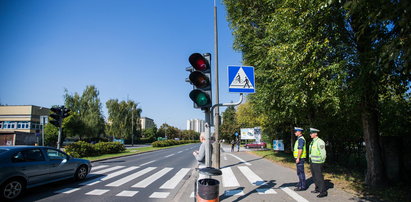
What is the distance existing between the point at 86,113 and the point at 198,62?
45342 mm

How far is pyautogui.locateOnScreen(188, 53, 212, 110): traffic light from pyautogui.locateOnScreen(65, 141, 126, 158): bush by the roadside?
1569cm

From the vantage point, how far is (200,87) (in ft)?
13.8

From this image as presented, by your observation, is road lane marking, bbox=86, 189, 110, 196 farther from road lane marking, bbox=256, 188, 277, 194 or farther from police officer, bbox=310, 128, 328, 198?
police officer, bbox=310, 128, 328, 198

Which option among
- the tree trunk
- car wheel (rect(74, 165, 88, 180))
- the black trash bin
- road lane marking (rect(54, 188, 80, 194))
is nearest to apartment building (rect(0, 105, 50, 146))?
car wheel (rect(74, 165, 88, 180))

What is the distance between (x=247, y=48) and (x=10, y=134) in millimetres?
39750

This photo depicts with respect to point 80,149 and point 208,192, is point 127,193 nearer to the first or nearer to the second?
point 208,192

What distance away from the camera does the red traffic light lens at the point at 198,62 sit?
13.9 feet

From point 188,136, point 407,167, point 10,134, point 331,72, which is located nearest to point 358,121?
point 407,167

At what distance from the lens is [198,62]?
428 cm

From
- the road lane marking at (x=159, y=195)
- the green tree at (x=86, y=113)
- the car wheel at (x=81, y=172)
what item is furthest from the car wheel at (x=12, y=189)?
the green tree at (x=86, y=113)

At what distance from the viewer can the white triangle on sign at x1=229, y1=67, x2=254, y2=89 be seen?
4.95 meters

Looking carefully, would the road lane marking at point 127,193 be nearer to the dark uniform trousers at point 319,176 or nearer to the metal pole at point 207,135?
the metal pole at point 207,135

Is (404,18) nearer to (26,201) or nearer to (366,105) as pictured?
(366,105)

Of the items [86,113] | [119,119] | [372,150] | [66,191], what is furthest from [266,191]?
[119,119]
